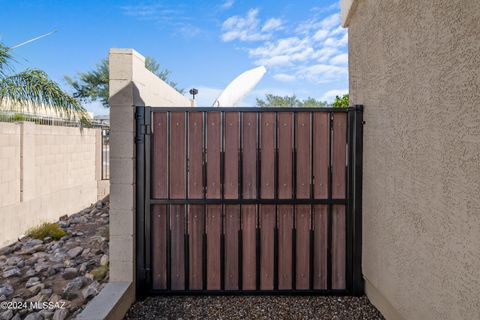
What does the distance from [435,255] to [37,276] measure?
4.27 metres

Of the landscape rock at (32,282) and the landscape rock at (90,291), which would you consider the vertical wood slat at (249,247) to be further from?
the landscape rock at (32,282)

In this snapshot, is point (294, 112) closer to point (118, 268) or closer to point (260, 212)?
point (260, 212)

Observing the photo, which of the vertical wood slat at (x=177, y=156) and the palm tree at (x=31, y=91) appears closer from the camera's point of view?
the vertical wood slat at (x=177, y=156)

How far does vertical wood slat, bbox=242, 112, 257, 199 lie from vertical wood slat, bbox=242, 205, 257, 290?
6.9 inches

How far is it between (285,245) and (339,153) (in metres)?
1.09

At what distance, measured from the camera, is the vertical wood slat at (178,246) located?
3.10 metres

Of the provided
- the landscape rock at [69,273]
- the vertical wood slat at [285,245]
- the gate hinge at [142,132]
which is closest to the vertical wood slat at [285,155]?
the vertical wood slat at [285,245]

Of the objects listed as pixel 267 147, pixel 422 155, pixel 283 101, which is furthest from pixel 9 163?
pixel 283 101

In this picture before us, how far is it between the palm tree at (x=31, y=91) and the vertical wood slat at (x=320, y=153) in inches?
239

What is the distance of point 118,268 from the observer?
Result: 2969 mm

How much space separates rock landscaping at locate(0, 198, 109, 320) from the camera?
3008 millimetres

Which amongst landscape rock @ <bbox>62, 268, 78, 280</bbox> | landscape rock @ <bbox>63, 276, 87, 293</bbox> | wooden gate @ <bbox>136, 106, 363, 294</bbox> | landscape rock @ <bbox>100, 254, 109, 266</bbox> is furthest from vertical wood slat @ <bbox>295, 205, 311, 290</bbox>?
landscape rock @ <bbox>62, 268, 78, 280</bbox>

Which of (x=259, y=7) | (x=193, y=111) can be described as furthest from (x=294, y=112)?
(x=259, y=7)

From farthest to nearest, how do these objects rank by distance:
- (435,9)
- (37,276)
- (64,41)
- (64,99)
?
(64,41)
(64,99)
(37,276)
(435,9)
